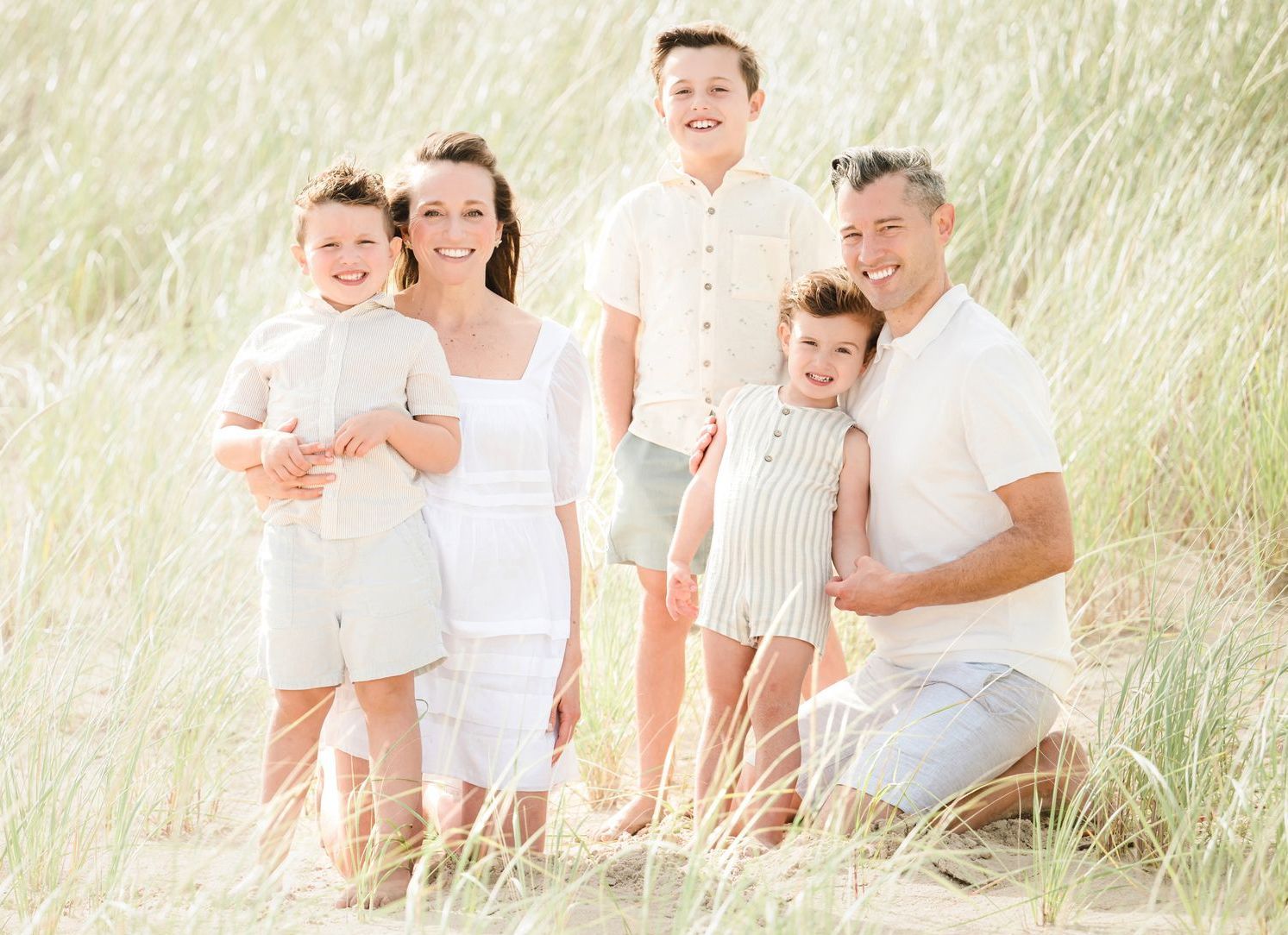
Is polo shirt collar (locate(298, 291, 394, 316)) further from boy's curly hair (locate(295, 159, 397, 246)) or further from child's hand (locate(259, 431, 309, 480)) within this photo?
child's hand (locate(259, 431, 309, 480))

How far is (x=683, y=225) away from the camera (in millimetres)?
3605

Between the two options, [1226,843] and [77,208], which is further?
[77,208]

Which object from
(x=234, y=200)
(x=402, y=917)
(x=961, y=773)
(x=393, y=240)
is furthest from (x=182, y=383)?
(x=961, y=773)

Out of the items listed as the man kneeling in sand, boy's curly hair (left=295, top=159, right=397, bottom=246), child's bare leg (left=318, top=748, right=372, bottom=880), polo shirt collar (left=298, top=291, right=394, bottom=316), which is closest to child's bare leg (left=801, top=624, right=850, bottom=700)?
the man kneeling in sand

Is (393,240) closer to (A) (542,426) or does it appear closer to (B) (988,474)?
(A) (542,426)

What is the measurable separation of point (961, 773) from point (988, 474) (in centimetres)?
64

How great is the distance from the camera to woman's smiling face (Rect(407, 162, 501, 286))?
3186mm

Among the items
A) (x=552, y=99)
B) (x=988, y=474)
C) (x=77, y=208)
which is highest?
(x=552, y=99)

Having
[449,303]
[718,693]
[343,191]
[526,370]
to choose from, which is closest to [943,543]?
[718,693]

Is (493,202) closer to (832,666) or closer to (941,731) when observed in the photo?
(832,666)

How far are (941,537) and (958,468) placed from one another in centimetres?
16

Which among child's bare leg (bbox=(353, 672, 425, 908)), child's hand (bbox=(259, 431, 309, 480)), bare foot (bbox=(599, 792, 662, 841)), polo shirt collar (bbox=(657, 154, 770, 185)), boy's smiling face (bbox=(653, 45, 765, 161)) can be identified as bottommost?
bare foot (bbox=(599, 792, 662, 841))

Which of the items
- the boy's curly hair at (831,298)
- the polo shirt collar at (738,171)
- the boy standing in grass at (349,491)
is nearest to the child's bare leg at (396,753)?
the boy standing in grass at (349,491)

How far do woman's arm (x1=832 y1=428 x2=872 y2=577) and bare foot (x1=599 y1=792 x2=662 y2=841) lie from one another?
2.52 ft
